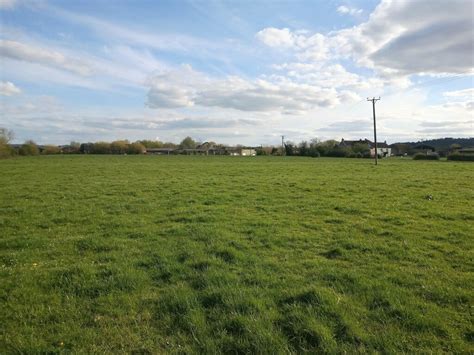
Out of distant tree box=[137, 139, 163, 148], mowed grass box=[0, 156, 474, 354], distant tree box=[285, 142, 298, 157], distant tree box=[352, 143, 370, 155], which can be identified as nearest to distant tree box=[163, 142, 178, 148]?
distant tree box=[137, 139, 163, 148]

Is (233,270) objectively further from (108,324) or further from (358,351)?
(358,351)

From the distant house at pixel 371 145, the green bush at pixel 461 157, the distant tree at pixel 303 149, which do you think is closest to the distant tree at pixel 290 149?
the distant tree at pixel 303 149

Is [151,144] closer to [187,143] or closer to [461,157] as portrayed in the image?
[187,143]

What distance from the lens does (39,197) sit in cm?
1716

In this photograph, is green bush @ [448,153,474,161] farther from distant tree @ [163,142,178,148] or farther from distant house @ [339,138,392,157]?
distant tree @ [163,142,178,148]


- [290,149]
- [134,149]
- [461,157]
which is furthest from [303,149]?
[134,149]

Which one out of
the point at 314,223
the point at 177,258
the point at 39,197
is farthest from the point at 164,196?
the point at 177,258

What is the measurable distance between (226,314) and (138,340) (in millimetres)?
1282

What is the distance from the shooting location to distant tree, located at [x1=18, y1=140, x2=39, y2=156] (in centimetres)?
9939

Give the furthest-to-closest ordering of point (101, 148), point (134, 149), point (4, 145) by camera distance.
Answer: point (134, 149) → point (101, 148) → point (4, 145)

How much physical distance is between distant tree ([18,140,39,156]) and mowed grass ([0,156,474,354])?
101570 millimetres

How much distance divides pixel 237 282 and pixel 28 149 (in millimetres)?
112825

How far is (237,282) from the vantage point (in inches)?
244

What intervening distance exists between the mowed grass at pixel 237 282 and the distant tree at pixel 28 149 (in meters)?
102
